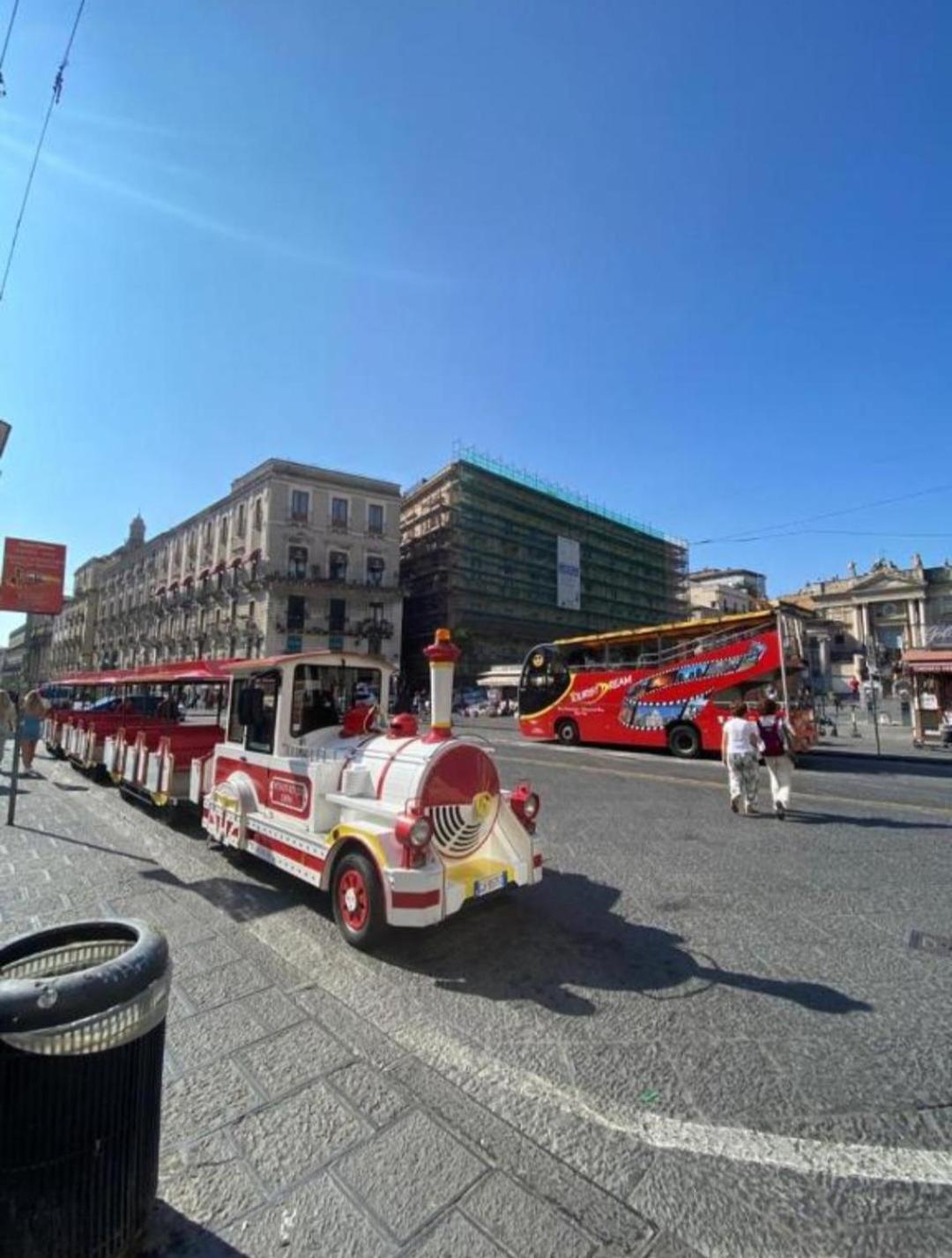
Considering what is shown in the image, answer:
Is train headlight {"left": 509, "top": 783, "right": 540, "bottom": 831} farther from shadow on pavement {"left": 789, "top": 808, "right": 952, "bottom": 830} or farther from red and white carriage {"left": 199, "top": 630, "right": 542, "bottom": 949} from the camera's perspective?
shadow on pavement {"left": 789, "top": 808, "right": 952, "bottom": 830}

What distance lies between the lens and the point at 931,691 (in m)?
22.3

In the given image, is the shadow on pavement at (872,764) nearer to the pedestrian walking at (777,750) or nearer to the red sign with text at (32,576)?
the pedestrian walking at (777,750)

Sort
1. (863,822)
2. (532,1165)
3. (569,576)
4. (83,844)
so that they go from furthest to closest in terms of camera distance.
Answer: (569,576)
(863,822)
(83,844)
(532,1165)

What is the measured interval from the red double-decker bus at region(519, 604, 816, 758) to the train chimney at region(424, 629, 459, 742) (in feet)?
40.7

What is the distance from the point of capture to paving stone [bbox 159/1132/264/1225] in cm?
221

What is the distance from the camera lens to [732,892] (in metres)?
5.72

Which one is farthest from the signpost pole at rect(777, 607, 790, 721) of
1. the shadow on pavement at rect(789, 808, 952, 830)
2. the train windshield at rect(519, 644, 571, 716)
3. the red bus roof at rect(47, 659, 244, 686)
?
the red bus roof at rect(47, 659, 244, 686)

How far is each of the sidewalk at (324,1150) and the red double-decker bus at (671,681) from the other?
14052 mm

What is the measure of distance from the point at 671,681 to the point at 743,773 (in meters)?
8.75

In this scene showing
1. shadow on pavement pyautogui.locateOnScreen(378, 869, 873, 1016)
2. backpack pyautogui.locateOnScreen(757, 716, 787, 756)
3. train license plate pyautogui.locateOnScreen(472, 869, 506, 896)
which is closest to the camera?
shadow on pavement pyautogui.locateOnScreen(378, 869, 873, 1016)

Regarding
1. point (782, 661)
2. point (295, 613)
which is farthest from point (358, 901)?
point (295, 613)

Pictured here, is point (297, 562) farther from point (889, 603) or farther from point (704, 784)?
point (889, 603)

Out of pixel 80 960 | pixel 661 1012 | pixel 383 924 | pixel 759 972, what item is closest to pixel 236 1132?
pixel 80 960

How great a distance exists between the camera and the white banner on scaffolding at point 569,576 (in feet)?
229
